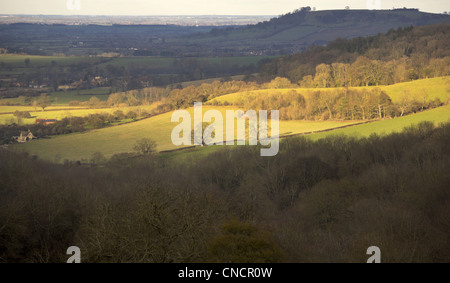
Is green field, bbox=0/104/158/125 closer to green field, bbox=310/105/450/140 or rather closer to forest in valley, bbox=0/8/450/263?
forest in valley, bbox=0/8/450/263

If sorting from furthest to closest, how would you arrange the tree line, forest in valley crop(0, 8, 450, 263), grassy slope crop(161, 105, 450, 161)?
the tree line
grassy slope crop(161, 105, 450, 161)
forest in valley crop(0, 8, 450, 263)

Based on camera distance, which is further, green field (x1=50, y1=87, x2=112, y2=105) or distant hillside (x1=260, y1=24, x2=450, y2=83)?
green field (x1=50, y1=87, x2=112, y2=105)

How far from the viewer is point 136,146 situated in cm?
4562

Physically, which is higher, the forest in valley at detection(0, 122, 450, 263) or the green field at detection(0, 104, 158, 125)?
the forest in valley at detection(0, 122, 450, 263)

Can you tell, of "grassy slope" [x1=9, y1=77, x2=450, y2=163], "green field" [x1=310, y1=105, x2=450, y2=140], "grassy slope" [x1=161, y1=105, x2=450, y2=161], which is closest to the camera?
"grassy slope" [x1=161, y1=105, x2=450, y2=161]

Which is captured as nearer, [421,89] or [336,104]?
[421,89]

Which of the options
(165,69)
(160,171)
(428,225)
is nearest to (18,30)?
(165,69)

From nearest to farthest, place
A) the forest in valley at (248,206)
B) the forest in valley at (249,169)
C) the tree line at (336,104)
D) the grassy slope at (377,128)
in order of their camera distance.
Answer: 1. the forest in valley at (248,206)
2. the forest in valley at (249,169)
3. the grassy slope at (377,128)
4. the tree line at (336,104)

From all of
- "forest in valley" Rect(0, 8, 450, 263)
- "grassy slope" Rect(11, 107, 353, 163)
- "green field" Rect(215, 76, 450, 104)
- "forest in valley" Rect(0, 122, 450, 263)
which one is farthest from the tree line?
"forest in valley" Rect(0, 122, 450, 263)

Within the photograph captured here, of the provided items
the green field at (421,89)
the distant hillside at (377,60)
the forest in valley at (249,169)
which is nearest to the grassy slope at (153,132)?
the green field at (421,89)

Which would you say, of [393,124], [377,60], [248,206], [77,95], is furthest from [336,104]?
[77,95]

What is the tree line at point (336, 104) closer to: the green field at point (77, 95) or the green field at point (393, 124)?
the green field at point (393, 124)

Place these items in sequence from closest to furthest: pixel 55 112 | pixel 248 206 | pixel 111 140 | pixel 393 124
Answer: pixel 248 206
pixel 393 124
pixel 111 140
pixel 55 112

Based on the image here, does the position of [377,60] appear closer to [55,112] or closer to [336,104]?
[336,104]
